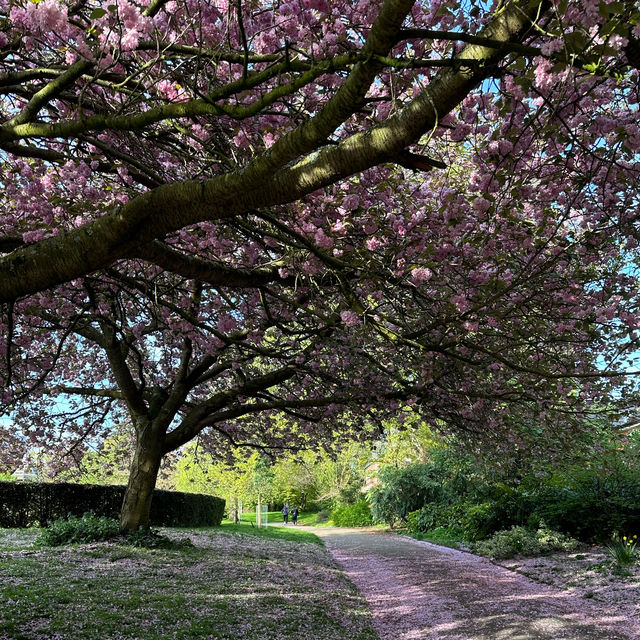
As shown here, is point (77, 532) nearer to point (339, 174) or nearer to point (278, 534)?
point (339, 174)

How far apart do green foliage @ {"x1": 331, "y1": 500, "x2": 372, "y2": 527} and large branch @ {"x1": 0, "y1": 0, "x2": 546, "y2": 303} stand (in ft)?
90.5

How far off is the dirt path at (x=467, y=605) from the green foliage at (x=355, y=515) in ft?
55.2

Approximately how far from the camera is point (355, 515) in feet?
97.9

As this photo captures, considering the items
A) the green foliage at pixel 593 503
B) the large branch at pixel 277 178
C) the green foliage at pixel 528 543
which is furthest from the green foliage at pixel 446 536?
the large branch at pixel 277 178

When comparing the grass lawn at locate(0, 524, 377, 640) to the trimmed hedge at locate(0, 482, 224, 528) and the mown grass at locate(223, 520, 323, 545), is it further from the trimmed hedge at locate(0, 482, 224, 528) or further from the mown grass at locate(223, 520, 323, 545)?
the mown grass at locate(223, 520, 323, 545)

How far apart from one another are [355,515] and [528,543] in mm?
18113

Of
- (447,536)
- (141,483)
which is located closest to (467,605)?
(141,483)

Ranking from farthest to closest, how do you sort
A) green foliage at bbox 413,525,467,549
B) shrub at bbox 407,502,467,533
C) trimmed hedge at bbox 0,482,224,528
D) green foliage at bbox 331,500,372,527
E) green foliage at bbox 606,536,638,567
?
green foliage at bbox 331,500,372,527
shrub at bbox 407,502,467,533
green foliage at bbox 413,525,467,549
trimmed hedge at bbox 0,482,224,528
green foliage at bbox 606,536,638,567

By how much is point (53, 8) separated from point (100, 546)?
31.5 feet

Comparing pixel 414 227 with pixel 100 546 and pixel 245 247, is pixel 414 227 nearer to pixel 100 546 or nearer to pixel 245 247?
pixel 245 247

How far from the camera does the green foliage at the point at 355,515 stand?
29022 mm

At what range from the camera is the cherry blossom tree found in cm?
288

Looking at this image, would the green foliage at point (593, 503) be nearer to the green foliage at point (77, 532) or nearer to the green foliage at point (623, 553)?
the green foliage at point (623, 553)

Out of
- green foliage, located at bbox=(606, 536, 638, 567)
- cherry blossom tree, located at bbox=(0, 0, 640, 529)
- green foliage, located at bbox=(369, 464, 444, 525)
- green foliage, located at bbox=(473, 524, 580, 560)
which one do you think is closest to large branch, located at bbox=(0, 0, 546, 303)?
cherry blossom tree, located at bbox=(0, 0, 640, 529)
